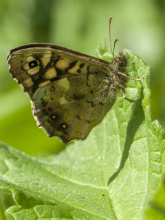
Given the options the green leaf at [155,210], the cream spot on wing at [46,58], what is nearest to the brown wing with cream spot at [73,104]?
the cream spot on wing at [46,58]

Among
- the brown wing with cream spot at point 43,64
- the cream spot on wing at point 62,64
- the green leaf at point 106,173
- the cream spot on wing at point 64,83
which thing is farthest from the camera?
the cream spot on wing at point 64,83

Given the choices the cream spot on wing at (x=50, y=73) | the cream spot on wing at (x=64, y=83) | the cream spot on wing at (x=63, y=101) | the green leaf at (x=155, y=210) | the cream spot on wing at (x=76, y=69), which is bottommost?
the cream spot on wing at (x=63, y=101)

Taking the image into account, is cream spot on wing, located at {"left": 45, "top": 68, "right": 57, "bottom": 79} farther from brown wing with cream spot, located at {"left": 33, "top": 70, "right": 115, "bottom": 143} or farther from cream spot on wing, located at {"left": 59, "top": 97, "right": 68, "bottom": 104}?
cream spot on wing, located at {"left": 59, "top": 97, "right": 68, "bottom": 104}

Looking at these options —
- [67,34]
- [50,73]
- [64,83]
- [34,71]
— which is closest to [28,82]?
[34,71]

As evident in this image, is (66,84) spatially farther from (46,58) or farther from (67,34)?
(67,34)

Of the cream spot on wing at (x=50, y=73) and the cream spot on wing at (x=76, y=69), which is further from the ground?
the cream spot on wing at (x=76, y=69)

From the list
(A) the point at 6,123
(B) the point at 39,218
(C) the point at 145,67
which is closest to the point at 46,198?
(B) the point at 39,218

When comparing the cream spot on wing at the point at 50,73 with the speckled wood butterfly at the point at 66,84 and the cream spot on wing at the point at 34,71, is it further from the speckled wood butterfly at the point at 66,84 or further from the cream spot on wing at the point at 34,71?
the cream spot on wing at the point at 34,71

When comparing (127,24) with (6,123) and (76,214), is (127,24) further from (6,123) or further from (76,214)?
(76,214)
